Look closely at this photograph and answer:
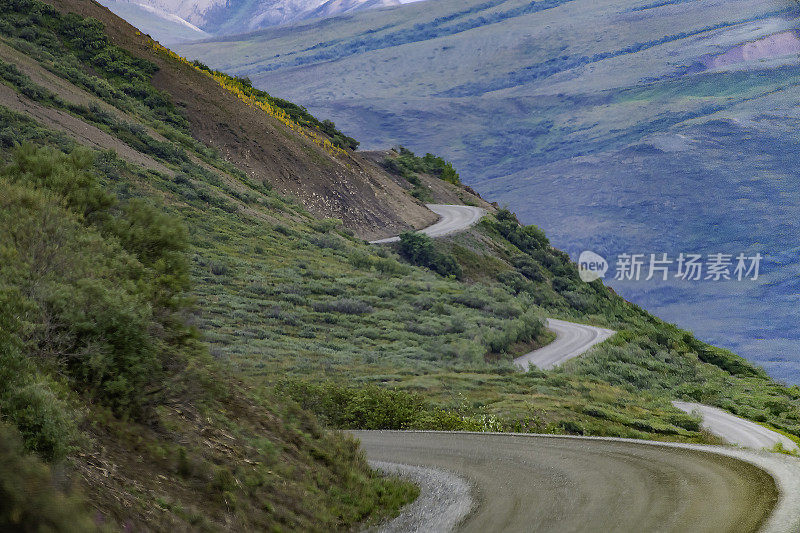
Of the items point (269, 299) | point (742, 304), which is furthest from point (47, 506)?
point (742, 304)

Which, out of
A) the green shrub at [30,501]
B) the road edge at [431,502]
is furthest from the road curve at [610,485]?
the green shrub at [30,501]

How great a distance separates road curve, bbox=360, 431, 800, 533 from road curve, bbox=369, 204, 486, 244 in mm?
40224

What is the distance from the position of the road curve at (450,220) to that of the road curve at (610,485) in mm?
40224

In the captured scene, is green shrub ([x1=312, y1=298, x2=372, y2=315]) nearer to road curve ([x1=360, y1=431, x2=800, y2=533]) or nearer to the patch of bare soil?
the patch of bare soil

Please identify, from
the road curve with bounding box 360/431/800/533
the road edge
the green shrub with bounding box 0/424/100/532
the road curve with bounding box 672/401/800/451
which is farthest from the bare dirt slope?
the green shrub with bounding box 0/424/100/532

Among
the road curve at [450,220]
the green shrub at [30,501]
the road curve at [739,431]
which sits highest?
the road curve at [450,220]

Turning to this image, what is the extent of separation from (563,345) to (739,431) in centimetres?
1656

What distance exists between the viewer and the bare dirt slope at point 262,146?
50.8 metres

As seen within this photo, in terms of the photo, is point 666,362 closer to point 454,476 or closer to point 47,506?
point 454,476

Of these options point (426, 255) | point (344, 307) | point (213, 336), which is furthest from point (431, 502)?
point (426, 255)

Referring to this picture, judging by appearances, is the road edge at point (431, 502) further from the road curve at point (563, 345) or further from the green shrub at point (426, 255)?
the green shrub at point (426, 255)

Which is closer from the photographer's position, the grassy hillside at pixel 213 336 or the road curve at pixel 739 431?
the grassy hillside at pixel 213 336

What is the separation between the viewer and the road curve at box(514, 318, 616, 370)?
1352 inches

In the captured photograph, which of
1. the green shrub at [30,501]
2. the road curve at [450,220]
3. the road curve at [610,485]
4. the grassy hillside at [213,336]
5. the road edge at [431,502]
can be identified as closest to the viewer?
the green shrub at [30,501]
